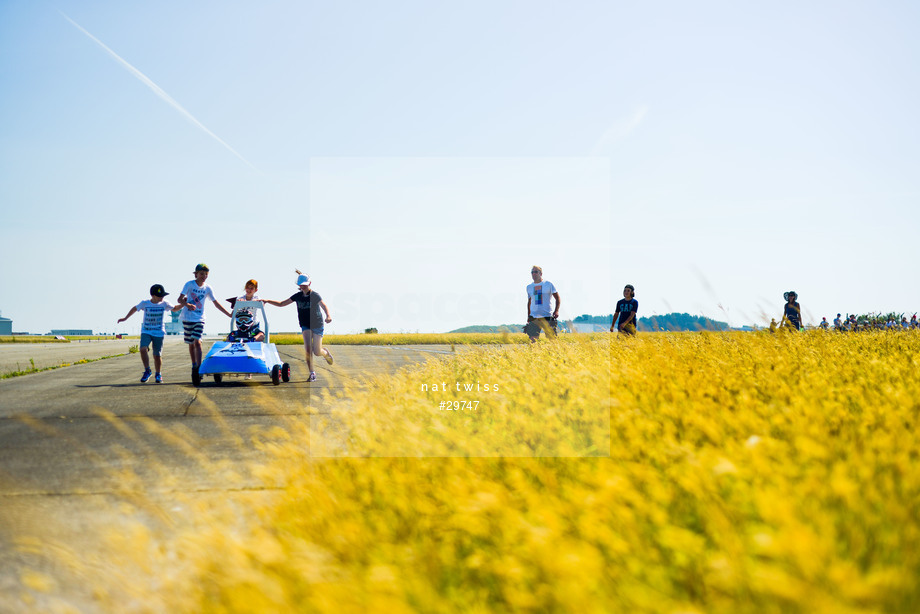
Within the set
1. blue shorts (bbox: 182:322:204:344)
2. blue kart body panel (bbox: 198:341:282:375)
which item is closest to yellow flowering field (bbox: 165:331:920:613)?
blue kart body panel (bbox: 198:341:282:375)

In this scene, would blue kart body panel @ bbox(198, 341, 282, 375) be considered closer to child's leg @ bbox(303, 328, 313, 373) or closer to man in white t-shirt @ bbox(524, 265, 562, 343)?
child's leg @ bbox(303, 328, 313, 373)

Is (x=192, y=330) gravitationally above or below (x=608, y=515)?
above

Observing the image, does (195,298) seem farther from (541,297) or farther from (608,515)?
(608,515)

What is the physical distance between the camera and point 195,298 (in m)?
10.6

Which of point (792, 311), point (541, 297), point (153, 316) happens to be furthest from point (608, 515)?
point (792, 311)

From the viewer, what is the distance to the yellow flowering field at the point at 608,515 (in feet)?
6.20

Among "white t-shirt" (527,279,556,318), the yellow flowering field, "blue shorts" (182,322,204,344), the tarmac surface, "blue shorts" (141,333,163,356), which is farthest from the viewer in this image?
"white t-shirt" (527,279,556,318)

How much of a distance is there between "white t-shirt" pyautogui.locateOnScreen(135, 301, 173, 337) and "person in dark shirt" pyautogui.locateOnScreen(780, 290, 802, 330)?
10974 mm

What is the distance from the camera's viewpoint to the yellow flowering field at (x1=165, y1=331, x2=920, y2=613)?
1.89m

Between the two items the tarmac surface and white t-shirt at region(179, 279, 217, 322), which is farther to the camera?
white t-shirt at region(179, 279, 217, 322)

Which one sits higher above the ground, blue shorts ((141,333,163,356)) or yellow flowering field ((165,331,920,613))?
blue shorts ((141,333,163,356))

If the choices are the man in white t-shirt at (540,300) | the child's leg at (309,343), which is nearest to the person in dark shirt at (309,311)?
the child's leg at (309,343)

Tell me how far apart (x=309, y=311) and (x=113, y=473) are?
6189 millimetres

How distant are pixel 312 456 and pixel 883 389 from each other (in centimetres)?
416
